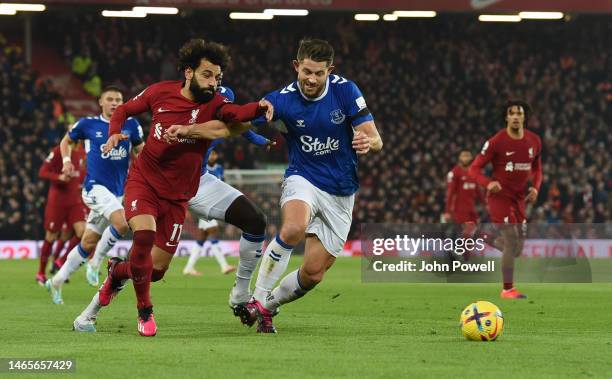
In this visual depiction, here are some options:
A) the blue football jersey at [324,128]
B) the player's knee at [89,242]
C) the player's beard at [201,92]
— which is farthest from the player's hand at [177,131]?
the player's knee at [89,242]

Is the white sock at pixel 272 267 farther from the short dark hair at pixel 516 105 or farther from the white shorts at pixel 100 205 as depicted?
the short dark hair at pixel 516 105

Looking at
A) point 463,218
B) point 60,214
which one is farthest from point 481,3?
point 60,214

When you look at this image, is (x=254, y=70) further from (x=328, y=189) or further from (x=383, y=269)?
(x=328, y=189)

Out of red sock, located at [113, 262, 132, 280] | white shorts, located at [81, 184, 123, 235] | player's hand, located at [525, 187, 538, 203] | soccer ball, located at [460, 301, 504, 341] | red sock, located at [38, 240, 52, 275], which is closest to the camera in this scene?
soccer ball, located at [460, 301, 504, 341]

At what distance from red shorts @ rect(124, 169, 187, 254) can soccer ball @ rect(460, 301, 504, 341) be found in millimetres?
2406

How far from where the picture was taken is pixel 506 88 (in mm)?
37156

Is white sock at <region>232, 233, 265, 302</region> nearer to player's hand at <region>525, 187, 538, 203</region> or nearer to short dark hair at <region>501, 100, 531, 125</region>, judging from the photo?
player's hand at <region>525, 187, 538, 203</region>

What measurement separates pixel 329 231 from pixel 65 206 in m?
10.3

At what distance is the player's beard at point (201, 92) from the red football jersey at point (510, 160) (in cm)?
638

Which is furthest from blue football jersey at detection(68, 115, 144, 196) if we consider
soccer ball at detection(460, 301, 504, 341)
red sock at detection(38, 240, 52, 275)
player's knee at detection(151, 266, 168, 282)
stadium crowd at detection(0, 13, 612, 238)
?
stadium crowd at detection(0, 13, 612, 238)

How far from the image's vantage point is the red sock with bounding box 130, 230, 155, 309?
29.7ft

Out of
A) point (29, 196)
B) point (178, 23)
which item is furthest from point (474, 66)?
point (29, 196)

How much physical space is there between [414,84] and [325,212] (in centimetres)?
2751

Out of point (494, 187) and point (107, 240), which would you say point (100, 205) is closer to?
point (107, 240)
